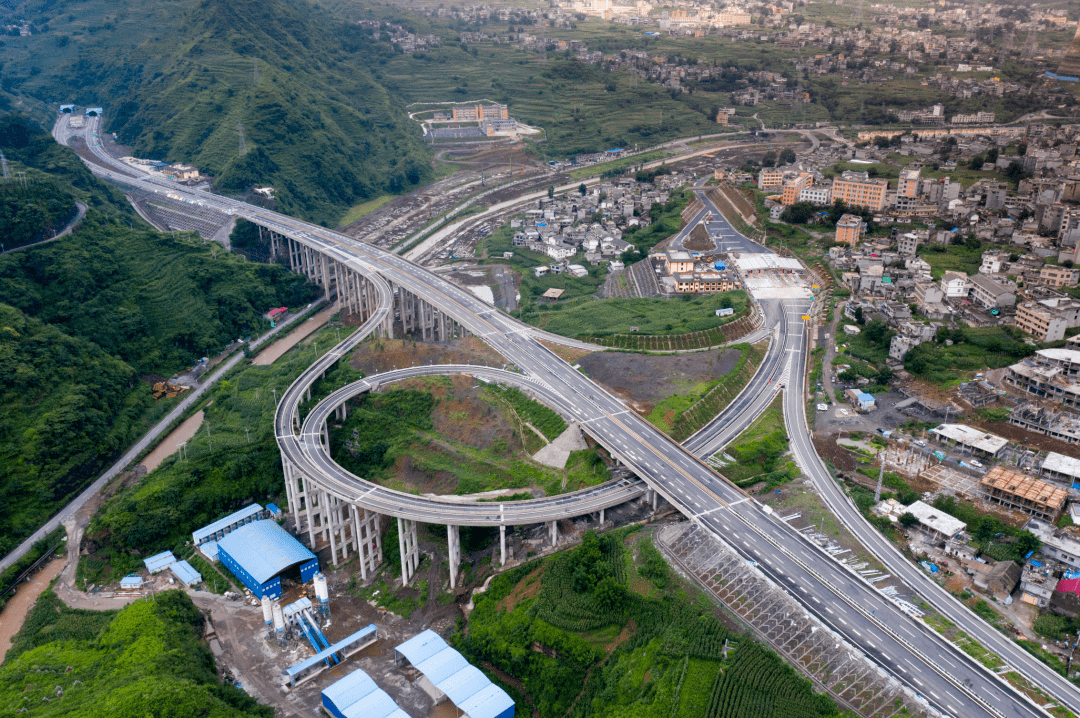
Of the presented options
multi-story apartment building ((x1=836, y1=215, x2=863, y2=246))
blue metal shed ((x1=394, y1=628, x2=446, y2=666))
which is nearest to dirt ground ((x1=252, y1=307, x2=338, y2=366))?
blue metal shed ((x1=394, y1=628, x2=446, y2=666))

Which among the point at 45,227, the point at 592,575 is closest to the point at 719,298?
the point at 592,575

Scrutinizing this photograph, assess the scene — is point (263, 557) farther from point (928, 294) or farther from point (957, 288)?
point (957, 288)

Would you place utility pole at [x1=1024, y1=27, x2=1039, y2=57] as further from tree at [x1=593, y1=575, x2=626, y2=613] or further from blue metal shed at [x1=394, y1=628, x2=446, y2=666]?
blue metal shed at [x1=394, y1=628, x2=446, y2=666]

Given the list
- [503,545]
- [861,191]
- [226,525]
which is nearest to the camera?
[503,545]

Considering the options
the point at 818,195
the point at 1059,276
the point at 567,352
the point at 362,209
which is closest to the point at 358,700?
the point at 567,352

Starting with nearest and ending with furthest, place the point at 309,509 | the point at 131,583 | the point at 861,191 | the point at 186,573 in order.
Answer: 1. the point at 131,583
2. the point at 186,573
3. the point at 309,509
4. the point at 861,191

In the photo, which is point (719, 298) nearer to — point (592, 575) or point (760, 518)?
point (760, 518)

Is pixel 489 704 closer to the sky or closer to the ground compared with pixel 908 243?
closer to the ground
